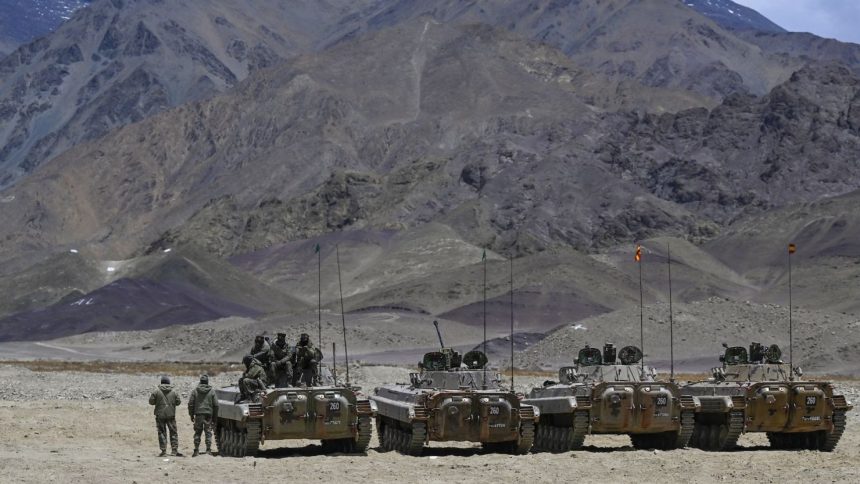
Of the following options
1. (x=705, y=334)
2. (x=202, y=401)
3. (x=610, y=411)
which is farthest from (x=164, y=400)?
(x=705, y=334)

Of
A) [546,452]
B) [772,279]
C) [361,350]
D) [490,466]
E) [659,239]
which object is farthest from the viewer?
[659,239]

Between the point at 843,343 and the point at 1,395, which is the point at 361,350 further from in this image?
the point at 1,395

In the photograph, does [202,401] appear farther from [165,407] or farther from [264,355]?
[264,355]

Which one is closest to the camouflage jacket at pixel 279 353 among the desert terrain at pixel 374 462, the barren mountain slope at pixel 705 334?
the desert terrain at pixel 374 462

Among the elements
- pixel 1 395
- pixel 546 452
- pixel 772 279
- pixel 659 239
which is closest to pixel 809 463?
pixel 546 452

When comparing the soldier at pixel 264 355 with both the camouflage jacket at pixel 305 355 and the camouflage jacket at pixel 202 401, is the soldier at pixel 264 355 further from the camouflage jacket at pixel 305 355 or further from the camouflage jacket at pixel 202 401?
the camouflage jacket at pixel 202 401

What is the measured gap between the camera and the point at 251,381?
30.0 meters

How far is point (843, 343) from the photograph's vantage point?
98312mm

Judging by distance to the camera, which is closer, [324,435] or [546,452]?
[324,435]

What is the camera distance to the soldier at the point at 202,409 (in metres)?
30.0

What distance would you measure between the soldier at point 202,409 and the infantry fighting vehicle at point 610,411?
6.69 meters

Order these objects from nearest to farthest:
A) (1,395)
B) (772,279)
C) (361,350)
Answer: (1,395)
(361,350)
(772,279)

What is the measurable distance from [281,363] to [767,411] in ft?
32.8

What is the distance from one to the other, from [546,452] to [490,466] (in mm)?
3343
